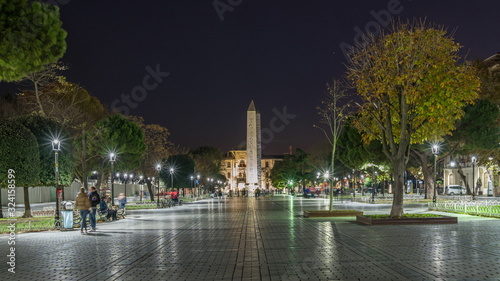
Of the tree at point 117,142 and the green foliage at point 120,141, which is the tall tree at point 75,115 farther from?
the green foliage at point 120,141

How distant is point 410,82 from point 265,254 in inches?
457

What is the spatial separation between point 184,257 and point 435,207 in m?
23.4

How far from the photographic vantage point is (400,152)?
23.1 m

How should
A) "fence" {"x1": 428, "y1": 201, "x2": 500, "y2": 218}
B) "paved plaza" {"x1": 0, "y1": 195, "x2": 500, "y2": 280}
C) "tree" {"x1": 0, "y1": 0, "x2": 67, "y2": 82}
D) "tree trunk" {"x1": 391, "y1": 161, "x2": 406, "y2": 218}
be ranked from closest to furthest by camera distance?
"paved plaza" {"x1": 0, "y1": 195, "x2": 500, "y2": 280}, "tree" {"x1": 0, "y1": 0, "x2": 67, "y2": 82}, "tree trunk" {"x1": 391, "y1": 161, "x2": 406, "y2": 218}, "fence" {"x1": 428, "y1": 201, "x2": 500, "y2": 218}

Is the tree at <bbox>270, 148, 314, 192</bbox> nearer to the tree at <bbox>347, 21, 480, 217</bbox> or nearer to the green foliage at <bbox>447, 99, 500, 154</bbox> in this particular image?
the green foliage at <bbox>447, 99, 500, 154</bbox>

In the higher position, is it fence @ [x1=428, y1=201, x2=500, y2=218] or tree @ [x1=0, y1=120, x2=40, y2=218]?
tree @ [x1=0, y1=120, x2=40, y2=218]

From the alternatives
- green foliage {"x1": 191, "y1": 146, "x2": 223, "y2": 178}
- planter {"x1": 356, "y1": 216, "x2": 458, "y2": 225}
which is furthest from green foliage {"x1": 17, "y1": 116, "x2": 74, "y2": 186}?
green foliage {"x1": 191, "y1": 146, "x2": 223, "y2": 178}

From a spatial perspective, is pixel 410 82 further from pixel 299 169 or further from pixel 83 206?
pixel 299 169

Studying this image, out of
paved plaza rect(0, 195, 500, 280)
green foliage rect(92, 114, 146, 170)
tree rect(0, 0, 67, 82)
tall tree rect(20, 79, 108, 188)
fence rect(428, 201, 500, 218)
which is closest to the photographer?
paved plaza rect(0, 195, 500, 280)

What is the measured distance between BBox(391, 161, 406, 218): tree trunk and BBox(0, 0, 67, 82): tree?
14828 millimetres

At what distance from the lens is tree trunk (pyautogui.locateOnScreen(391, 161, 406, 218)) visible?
2259cm

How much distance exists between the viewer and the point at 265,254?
13086 mm

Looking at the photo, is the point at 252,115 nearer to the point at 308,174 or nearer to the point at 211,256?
the point at 308,174

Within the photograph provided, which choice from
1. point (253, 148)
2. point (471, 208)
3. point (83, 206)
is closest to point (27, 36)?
point (83, 206)
